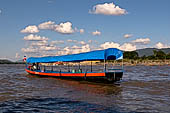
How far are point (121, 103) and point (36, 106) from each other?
4.92m

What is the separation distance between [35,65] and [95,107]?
2777 centimetres

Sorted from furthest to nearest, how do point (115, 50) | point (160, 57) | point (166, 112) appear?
point (160, 57), point (115, 50), point (166, 112)

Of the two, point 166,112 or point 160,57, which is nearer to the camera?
point 166,112

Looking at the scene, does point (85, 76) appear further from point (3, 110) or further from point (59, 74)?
point (3, 110)

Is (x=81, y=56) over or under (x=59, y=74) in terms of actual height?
over

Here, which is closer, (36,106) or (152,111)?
(152,111)

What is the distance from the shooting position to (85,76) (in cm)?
2170

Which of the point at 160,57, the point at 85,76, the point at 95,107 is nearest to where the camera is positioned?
the point at 95,107

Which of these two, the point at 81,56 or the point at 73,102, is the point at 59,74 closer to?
the point at 81,56

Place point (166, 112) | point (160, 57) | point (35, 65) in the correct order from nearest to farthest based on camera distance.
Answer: point (166, 112)
point (35, 65)
point (160, 57)

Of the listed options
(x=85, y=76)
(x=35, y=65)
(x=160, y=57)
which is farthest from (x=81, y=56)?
(x=160, y=57)

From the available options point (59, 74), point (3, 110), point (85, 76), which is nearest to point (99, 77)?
point (85, 76)

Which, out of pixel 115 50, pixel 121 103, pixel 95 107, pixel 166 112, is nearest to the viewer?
pixel 166 112

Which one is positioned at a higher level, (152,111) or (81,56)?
(81,56)
